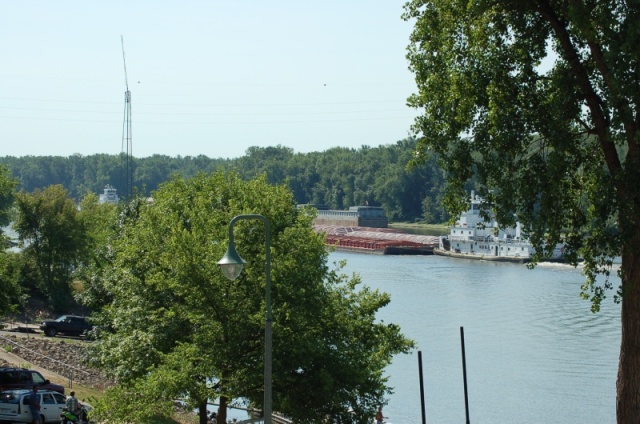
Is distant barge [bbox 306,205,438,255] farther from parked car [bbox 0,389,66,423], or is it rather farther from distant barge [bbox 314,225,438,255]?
parked car [bbox 0,389,66,423]

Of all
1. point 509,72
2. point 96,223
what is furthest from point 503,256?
point 509,72

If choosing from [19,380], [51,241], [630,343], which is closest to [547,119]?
[630,343]

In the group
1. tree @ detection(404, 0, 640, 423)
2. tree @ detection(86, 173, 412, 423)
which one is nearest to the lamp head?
tree @ detection(404, 0, 640, 423)

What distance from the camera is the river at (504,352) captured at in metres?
43.5

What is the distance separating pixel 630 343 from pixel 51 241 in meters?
56.7

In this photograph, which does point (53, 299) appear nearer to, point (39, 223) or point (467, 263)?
point (39, 223)

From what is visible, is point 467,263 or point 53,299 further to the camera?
point 467,263

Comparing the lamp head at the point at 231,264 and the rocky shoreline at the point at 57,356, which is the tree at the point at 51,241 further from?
the lamp head at the point at 231,264

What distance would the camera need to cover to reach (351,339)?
2672 cm

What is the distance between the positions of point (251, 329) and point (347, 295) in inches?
203

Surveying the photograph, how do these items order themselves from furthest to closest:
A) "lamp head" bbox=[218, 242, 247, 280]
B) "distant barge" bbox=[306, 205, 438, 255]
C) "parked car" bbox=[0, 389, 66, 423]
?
"distant barge" bbox=[306, 205, 438, 255], "parked car" bbox=[0, 389, 66, 423], "lamp head" bbox=[218, 242, 247, 280]

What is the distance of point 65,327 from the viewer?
2147 inches

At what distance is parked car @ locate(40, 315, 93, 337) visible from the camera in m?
54.1

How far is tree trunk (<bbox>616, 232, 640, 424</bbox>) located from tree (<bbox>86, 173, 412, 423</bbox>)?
941cm
